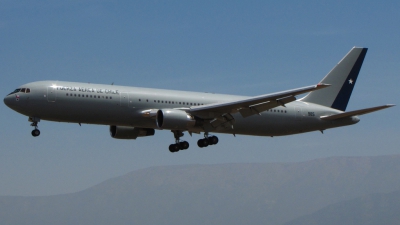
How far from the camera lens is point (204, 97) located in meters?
52.2

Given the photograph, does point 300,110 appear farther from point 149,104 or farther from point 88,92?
point 88,92

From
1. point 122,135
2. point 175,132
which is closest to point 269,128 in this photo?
point 175,132

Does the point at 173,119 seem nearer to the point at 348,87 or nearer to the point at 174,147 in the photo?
the point at 174,147

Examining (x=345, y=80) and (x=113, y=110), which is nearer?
(x=113, y=110)

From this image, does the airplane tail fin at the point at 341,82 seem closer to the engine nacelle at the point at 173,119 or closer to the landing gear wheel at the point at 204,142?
the landing gear wheel at the point at 204,142

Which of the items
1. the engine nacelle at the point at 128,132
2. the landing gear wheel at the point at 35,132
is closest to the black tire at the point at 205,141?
the engine nacelle at the point at 128,132

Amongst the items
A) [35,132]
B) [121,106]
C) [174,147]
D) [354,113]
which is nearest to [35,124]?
[35,132]

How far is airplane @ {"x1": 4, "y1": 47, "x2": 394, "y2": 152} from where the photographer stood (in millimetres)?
47062

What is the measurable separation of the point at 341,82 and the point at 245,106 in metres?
13.8

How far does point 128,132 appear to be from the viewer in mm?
55625

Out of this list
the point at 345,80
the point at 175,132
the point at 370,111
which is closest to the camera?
the point at 370,111

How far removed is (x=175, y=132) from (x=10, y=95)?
14238 mm

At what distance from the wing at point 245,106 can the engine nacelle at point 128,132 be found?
7.33 meters

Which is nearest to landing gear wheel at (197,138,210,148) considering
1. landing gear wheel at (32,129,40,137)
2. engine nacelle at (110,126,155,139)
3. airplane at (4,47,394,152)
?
airplane at (4,47,394,152)
